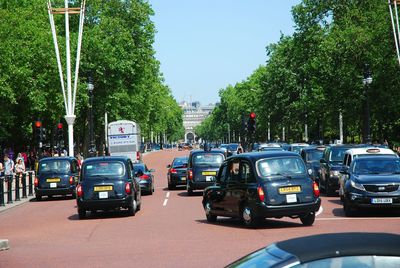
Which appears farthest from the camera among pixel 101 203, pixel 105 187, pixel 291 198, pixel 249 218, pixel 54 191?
pixel 54 191

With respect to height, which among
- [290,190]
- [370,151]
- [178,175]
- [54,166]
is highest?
[370,151]

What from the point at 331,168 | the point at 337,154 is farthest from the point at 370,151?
the point at 337,154

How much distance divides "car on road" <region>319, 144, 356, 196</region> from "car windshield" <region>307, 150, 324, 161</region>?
10.3ft

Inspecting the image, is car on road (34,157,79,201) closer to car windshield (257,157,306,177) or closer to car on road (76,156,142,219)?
car on road (76,156,142,219)

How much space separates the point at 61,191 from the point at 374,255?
2787cm

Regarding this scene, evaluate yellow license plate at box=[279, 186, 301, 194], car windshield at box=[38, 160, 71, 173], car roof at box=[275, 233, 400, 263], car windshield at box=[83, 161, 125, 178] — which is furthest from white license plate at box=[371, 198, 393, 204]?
car windshield at box=[38, 160, 71, 173]

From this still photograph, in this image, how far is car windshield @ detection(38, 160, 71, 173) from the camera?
31438mm

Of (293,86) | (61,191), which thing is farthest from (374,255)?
(293,86)

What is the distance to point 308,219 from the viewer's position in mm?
16859

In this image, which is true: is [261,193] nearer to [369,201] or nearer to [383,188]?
[369,201]

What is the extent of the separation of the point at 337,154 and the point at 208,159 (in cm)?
486

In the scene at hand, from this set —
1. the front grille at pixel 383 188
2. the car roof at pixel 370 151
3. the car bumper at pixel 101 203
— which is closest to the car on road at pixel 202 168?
the car roof at pixel 370 151

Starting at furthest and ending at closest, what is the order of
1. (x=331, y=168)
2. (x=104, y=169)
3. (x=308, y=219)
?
(x=331, y=168)
(x=104, y=169)
(x=308, y=219)

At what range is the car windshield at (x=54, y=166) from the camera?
3144 cm
